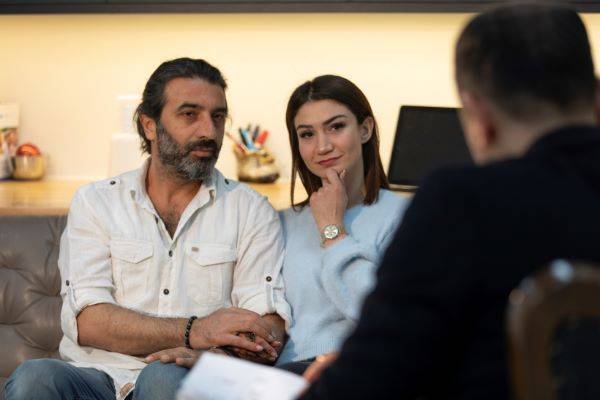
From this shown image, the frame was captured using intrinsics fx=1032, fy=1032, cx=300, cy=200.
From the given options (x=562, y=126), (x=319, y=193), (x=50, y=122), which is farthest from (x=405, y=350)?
(x=50, y=122)

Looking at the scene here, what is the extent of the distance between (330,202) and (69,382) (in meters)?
0.69

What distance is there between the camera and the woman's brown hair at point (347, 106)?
7.97ft

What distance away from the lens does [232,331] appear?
2.21 metres

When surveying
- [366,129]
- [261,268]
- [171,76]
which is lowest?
[261,268]

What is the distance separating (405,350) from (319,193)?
1.38 meters

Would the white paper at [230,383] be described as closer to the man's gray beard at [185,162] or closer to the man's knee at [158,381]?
the man's knee at [158,381]

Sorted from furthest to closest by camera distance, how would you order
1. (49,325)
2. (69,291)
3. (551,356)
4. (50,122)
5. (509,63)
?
(50,122), (49,325), (69,291), (509,63), (551,356)

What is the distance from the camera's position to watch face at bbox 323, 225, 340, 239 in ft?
7.48

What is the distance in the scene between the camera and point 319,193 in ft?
7.79

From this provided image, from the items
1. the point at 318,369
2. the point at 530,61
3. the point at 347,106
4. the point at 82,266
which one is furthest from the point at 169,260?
the point at 530,61

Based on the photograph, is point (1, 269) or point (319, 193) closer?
point (319, 193)

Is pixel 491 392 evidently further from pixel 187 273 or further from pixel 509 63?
pixel 187 273

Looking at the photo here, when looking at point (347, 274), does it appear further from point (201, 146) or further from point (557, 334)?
point (557, 334)

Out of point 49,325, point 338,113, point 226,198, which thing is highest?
point 338,113
